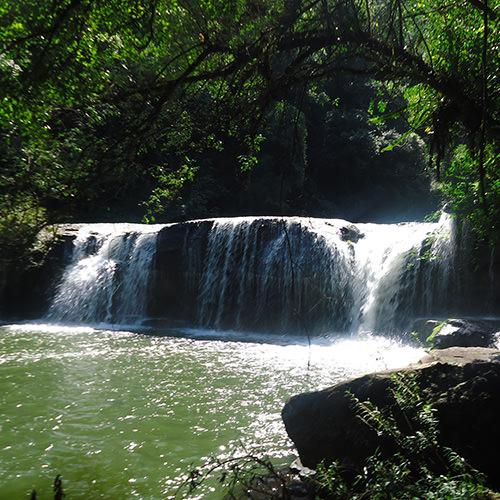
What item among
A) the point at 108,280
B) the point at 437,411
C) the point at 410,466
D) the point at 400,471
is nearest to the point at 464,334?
the point at 437,411

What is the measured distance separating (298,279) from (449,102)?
1137 centimetres

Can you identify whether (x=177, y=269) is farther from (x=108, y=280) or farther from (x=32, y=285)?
(x=32, y=285)

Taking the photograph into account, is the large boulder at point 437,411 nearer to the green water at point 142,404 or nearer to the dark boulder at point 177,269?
the green water at point 142,404

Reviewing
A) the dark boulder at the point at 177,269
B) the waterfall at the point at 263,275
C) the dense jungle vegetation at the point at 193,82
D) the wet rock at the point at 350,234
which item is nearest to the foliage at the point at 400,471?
the dense jungle vegetation at the point at 193,82

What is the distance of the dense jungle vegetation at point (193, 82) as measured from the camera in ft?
12.4

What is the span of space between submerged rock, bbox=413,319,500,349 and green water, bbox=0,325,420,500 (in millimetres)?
1158

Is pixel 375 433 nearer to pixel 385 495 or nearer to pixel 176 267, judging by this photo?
pixel 385 495

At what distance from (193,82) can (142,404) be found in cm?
492

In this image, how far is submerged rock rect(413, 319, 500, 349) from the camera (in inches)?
368

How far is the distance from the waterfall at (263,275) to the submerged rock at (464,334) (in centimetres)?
277

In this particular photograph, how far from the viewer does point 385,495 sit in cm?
312

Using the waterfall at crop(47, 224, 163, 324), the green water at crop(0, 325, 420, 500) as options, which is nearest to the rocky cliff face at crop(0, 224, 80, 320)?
the waterfall at crop(47, 224, 163, 324)

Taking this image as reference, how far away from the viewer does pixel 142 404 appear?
289 inches

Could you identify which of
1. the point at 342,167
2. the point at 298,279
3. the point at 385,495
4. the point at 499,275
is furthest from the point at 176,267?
the point at 342,167
